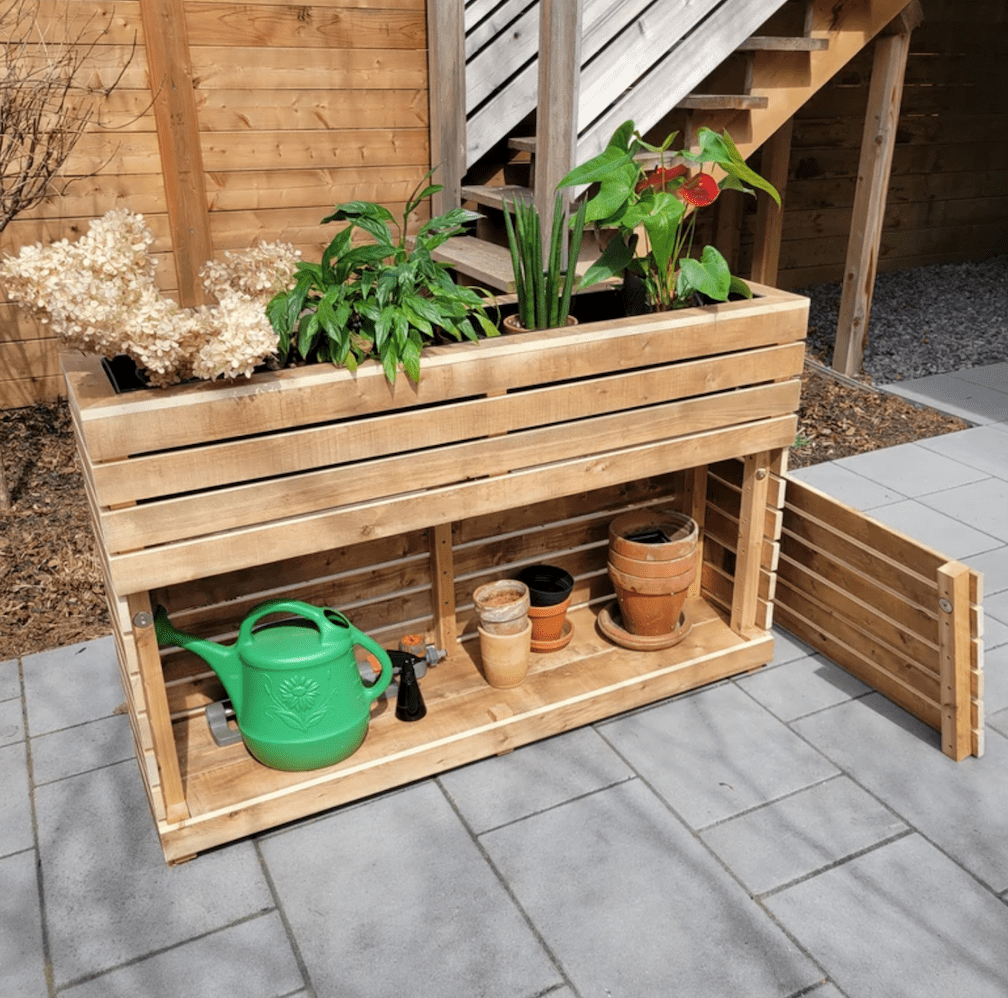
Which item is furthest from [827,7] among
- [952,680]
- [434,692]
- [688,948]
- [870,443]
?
[688,948]

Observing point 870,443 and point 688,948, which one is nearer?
point 688,948

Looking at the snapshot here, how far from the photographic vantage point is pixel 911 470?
4379mm

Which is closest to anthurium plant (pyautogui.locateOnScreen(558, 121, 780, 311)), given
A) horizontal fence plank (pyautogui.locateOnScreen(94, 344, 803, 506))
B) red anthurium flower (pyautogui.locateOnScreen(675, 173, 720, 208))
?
red anthurium flower (pyautogui.locateOnScreen(675, 173, 720, 208))

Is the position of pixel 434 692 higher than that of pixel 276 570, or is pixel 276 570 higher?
pixel 276 570

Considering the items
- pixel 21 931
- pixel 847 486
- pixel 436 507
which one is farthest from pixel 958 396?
pixel 21 931

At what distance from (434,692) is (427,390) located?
0.96 m

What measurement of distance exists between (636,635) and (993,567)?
4.98 ft

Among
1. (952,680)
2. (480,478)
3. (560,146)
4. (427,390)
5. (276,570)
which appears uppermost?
(560,146)

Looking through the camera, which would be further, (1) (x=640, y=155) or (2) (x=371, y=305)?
(1) (x=640, y=155)

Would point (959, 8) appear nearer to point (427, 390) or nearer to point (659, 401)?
point (659, 401)

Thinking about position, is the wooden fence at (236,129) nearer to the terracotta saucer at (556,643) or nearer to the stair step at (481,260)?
the stair step at (481,260)

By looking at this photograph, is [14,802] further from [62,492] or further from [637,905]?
[62,492]

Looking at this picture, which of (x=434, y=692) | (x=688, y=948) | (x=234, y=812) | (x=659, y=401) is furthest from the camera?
(x=434, y=692)

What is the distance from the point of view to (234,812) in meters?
2.30
